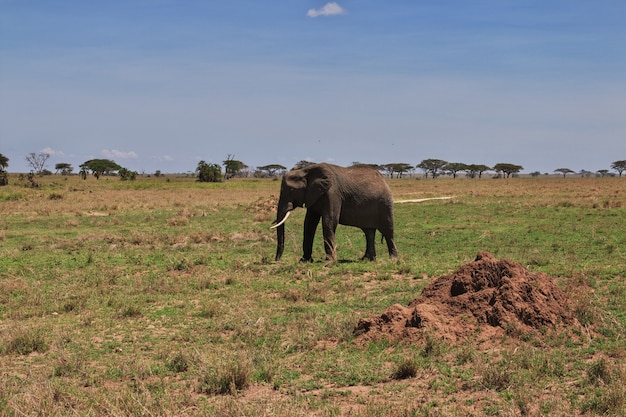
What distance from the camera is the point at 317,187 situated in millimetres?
15992

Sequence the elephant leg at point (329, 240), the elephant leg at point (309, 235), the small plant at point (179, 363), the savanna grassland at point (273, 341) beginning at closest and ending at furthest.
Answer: the savanna grassland at point (273, 341)
the small plant at point (179, 363)
the elephant leg at point (329, 240)
the elephant leg at point (309, 235)

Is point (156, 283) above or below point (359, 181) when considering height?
below

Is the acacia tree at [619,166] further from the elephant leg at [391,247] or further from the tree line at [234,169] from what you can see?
A: the elephant leg at [391,247]

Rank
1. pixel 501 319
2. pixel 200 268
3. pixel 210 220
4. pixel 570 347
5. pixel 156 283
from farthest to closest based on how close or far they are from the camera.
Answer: pixel 210 220
pixel 200 268
pixel 156 283
pixel 501 319
pixel 570 347

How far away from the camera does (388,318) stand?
8.96m

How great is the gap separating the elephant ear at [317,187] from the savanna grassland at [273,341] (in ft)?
5.84

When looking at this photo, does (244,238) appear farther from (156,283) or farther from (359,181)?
(156,283)

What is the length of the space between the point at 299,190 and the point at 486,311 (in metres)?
8.06

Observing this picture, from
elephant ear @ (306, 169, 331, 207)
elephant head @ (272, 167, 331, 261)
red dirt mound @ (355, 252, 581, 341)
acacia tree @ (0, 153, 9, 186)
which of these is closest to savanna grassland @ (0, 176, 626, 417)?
red dirt mound @ (355, 252, 581, 341)

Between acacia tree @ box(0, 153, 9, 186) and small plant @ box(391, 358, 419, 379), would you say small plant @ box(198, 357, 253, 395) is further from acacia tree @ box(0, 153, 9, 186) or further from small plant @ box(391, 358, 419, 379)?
acacia tree @ box(0, 153, 9, 186)

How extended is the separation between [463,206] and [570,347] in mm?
28182

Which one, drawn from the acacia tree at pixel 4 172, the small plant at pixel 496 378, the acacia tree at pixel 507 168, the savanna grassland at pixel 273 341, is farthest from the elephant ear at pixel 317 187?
the acacia tree at pixel 507 168

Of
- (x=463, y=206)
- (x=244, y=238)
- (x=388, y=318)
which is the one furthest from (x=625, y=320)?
(x=463, y=206)

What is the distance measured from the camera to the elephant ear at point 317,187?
15984 mm
